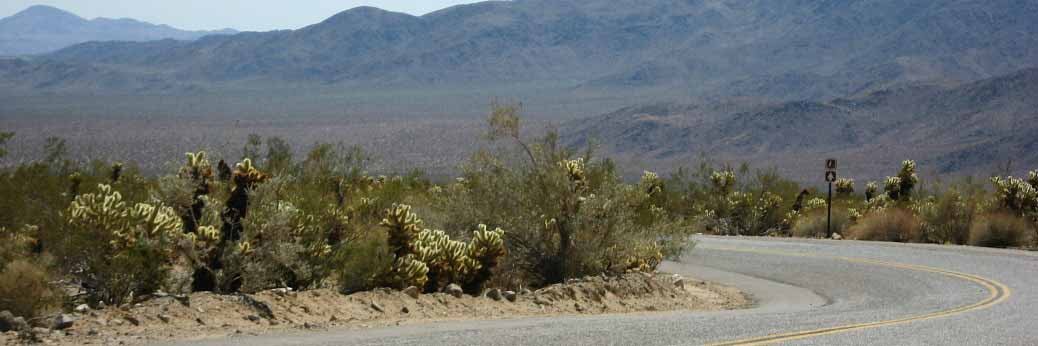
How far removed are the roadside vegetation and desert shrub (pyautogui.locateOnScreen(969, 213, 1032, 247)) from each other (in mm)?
9993

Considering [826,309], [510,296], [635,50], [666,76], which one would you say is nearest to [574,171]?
[510,296]

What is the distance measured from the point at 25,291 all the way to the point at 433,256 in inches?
210

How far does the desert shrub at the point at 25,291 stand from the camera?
11266mm

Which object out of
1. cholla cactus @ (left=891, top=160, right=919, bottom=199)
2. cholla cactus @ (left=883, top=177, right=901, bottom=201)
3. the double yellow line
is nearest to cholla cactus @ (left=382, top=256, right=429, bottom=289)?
the double yellow line

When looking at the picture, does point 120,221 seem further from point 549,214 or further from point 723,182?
point 723,182

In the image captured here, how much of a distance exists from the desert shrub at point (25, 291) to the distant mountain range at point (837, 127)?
229 feet

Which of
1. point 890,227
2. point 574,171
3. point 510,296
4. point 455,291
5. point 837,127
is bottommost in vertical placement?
point 890,227

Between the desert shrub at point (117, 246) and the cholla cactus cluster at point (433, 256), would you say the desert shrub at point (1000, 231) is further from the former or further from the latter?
the desert shrub at point (117, 246)

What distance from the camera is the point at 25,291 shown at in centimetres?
1138

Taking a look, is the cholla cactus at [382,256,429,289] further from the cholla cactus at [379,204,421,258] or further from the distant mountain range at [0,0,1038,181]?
the distant mountain range at [0,0,1038,181]

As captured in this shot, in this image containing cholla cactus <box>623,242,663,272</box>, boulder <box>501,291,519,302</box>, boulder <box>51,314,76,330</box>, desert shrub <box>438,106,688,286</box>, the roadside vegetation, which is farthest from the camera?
cholla cactus <box>623,242,663,272</box>

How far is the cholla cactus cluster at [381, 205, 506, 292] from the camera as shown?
582 inches

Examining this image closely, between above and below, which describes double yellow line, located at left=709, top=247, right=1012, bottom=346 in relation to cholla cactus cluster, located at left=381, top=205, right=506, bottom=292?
below

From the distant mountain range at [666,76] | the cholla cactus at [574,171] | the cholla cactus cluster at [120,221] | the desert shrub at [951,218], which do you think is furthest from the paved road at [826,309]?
the distant mountain range at [666,76]
